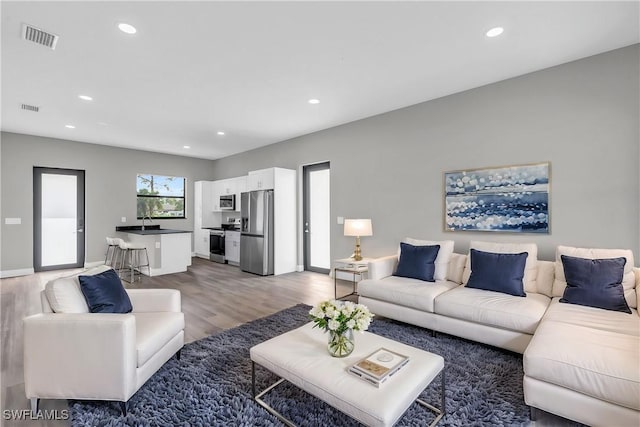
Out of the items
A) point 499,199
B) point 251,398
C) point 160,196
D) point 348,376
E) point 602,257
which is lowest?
point 251,398

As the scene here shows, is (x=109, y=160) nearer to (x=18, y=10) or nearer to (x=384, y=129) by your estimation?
(x=18, y=10)

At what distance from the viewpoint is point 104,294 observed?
7.45 ft

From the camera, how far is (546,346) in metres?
1.92

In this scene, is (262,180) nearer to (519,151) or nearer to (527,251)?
(519,151)

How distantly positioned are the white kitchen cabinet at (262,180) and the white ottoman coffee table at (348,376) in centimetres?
417

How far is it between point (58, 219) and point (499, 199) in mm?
8106

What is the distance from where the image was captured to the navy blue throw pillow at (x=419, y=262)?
3578 mm

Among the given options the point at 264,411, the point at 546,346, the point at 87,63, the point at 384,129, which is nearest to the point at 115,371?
the point at 264,411

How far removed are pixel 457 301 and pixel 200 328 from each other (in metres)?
2.69

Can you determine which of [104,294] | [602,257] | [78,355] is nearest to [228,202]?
[104,294]

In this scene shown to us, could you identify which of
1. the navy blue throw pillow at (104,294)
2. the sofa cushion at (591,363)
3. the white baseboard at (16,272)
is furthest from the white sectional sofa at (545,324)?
the white baseboard at (16,272)

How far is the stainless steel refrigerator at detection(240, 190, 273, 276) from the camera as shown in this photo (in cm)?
598

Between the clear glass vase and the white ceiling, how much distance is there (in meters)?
2.39

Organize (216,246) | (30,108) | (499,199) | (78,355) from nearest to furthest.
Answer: (78,355) → (499,199) → (30,108) → (216,246)
